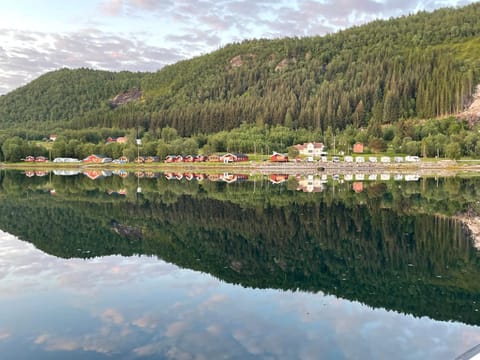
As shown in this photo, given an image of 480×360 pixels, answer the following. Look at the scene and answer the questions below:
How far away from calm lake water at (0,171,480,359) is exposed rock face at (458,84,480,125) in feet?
368

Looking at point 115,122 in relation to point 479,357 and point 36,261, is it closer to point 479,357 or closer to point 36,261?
point 36,261

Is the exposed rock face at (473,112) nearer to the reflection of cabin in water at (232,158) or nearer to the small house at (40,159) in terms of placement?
the reflection of cabin in water at (232,158)

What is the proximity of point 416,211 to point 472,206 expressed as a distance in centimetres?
577

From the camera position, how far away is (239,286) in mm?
16094

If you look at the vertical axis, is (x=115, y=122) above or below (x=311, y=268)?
above

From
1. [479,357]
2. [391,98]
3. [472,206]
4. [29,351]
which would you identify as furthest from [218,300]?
[391,98]

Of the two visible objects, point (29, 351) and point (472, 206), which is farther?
point (472, 206)

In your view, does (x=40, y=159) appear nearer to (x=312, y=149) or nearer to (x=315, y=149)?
(x=312, y=149)

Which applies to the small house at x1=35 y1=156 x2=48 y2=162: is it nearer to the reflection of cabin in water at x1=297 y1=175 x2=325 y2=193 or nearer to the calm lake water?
the reflection of cabin in water at x1=297 y1=175 x2=325 y2=193

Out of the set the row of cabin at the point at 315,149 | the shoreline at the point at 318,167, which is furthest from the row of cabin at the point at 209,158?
the row of cabin at the point at 315,149

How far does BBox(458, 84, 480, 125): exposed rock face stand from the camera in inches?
5132

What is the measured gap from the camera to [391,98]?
503ft

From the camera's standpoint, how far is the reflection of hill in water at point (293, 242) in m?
15.9

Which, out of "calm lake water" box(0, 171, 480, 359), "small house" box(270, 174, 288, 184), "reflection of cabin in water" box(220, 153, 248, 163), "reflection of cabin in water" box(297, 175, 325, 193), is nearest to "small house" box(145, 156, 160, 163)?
"reflection of cabin in water" box(220, 153, 248, 163)
